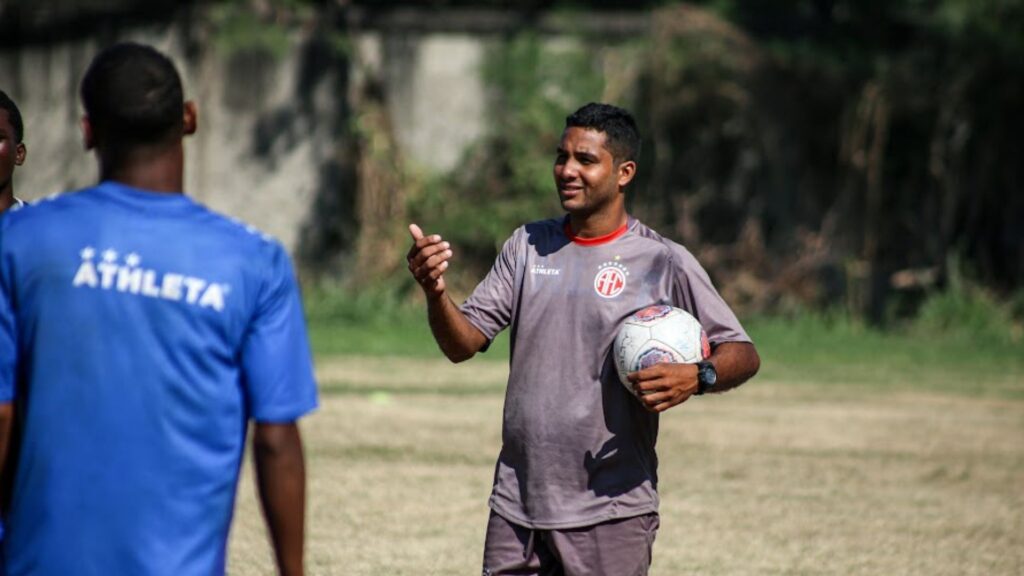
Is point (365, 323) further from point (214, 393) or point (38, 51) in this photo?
point (214, 393)

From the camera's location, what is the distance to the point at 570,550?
16.2ft

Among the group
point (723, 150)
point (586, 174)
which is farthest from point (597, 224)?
point (723, 150)

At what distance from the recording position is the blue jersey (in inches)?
131

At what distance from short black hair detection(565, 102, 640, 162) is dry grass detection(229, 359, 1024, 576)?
2890 mm

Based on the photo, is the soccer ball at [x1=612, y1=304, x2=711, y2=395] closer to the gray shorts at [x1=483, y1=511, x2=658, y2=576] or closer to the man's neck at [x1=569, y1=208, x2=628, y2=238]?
the man's neck at [x1=569, y1=208, x2=628, y2=238]

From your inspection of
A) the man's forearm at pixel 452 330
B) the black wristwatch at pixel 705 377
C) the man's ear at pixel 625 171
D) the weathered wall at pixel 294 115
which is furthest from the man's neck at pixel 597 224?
the weathered wall at pixel 294 115

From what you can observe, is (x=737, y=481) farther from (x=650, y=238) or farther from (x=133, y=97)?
(x=133, y=97)

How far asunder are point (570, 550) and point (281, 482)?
5.55 feet

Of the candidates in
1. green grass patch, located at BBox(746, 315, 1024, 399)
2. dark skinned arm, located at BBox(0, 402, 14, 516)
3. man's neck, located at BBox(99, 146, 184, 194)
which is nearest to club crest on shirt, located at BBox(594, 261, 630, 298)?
man's neck, located at BBox(99, 146, 184, 194)

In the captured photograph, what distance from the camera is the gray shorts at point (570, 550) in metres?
4.96

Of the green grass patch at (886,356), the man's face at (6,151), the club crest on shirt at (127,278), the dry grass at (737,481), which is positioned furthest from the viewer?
the green grass patch at (886,356)

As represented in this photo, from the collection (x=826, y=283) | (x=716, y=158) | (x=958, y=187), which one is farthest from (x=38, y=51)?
(x=958, y=187)

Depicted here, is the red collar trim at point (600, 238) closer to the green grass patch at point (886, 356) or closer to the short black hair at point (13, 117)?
the short black hair at point (13, 117)

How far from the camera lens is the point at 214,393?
339 centimetres
